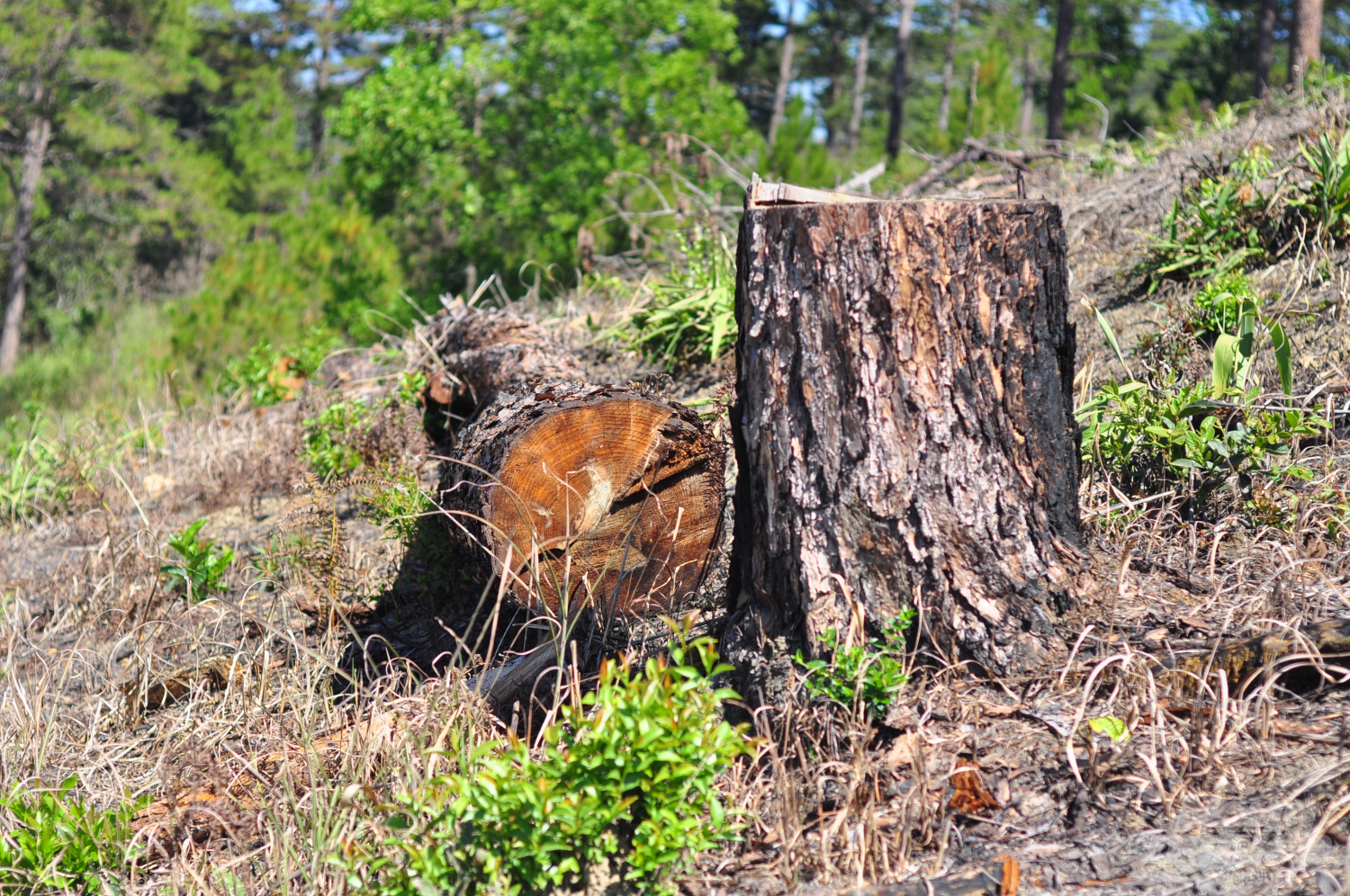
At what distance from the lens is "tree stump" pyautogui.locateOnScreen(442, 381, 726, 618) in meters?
2.79

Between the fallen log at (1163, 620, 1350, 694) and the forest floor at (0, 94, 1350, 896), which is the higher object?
the fallen log at (1163, 620, 1350, 694)

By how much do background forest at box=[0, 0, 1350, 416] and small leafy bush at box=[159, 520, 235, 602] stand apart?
259 cm

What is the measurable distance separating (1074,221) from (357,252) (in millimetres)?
9293

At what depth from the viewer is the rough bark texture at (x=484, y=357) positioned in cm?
423

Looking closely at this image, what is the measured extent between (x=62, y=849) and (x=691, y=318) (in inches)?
146

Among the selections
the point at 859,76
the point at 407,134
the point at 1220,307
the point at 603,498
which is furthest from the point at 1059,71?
the point at 603,498

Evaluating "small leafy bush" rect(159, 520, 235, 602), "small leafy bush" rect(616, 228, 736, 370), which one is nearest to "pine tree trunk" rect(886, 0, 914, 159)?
"small leafy bush" rect(616, 228, 736, 370)

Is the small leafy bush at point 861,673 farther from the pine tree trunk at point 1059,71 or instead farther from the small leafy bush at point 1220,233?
the pine tree trunk at point 1059,71

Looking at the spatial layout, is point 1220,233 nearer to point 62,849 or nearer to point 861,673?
point 861,673

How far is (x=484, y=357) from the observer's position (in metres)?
4.52

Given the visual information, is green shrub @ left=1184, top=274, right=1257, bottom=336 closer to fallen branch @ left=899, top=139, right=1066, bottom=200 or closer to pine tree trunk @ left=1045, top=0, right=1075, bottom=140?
fallen branch @ left=899, top=139, right=1066, bottom=200

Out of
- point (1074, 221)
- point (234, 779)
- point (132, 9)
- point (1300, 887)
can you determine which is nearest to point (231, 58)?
point (132, 9)

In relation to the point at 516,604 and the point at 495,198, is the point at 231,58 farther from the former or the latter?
the point at 516,604

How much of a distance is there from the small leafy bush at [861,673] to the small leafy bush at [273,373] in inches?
208
